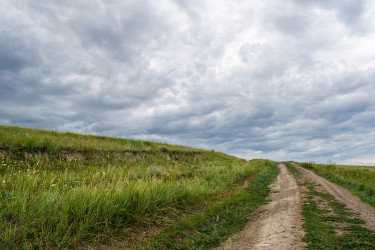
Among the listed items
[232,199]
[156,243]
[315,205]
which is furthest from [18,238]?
[315,205]

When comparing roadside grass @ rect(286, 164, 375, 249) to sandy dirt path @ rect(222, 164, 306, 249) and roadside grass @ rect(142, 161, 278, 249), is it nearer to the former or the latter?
sandy dirt path @ rect(222, 164, 306, 249)

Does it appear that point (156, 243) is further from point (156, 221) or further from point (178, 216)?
point (178, 216)

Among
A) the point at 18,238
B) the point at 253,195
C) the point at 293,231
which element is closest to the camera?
the point at 18,238

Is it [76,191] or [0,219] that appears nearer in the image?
[0,219]

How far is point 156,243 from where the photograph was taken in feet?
14.3

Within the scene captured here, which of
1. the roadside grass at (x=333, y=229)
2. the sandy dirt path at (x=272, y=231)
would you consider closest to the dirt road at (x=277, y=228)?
the sandy dirt path at (x=272, y=231)

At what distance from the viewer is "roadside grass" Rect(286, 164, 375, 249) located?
3.98 m

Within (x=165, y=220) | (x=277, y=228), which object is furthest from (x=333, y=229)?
(x=165, y=220)

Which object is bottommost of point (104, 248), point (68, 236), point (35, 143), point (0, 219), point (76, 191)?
point (104, 248)

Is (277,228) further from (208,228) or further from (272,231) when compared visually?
(208,228)

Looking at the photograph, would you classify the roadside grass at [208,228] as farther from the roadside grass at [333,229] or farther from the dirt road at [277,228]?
the roadside grass at [333,229]

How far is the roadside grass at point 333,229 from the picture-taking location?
157 inches

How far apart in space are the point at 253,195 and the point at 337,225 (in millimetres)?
4351

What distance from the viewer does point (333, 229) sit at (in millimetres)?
4875
